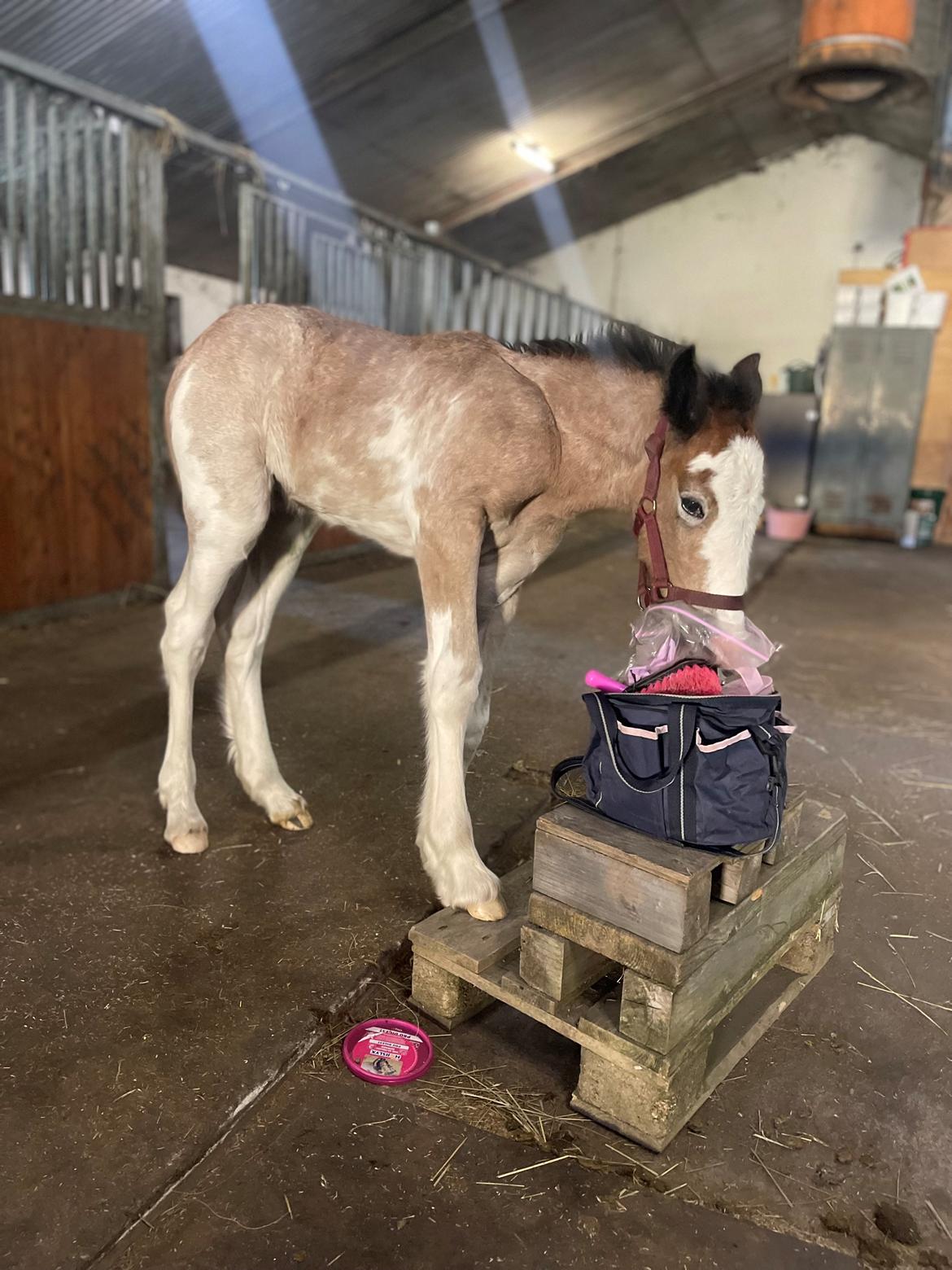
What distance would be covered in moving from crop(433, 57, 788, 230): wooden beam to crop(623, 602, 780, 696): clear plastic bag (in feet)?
36.6

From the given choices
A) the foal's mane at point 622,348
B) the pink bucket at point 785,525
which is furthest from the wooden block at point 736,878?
the pink bucket at point 785,525

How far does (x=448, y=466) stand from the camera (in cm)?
202

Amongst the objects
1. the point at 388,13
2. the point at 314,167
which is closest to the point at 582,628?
the point at 388,13

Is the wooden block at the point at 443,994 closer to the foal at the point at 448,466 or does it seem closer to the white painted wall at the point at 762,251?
the foal at the point at 448,466

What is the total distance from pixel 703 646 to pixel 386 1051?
1040mm

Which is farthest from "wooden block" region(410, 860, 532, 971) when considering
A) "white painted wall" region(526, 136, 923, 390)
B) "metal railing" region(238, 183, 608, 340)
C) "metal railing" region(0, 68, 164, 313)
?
"white painted wall" region(526, 136, 923, 390)

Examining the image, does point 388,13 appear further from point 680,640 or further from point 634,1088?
point 634,1088

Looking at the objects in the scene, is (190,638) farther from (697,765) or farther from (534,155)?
(534,155)

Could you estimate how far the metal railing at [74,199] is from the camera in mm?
4480

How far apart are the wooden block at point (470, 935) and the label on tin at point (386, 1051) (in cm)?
17

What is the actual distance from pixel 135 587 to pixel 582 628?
2.82 meters

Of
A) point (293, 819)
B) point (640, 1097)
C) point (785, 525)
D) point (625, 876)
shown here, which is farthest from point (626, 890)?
point (785, 525)

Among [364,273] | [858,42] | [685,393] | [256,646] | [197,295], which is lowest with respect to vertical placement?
[256,646]

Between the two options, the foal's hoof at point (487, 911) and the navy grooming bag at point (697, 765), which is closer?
the navy grooming bag at point (697, 765)
